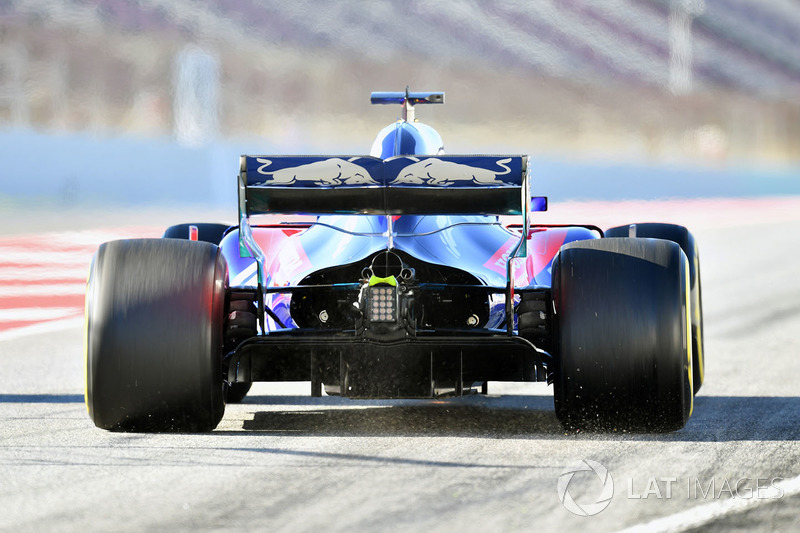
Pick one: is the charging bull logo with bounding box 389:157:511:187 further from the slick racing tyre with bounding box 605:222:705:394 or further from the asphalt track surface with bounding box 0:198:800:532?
the slick racing tyre with bounding box 605:222:705:394

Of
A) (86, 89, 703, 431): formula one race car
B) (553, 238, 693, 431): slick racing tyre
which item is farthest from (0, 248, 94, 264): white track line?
(553, 238, 693, 431): slick racing tyre

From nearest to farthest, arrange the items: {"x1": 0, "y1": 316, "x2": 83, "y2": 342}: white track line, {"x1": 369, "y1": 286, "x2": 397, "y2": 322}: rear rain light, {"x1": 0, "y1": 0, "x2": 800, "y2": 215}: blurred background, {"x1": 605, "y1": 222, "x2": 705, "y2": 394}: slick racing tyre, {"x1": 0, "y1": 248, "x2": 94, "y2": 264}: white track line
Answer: {"x1": 369, "y1": 286, "x2": 397, "y2": 322}: rear rain light < {"x1": 605, "y1": 222, "x2": 705, "y2": 394}: slick racing tyre < {"x1": 0, "y1": 316, "x2": 83, "y2": 342}: white track line < {"x1": 0, "y1": 248, "x2": 94, "y2": 264}: white track line < {"x1": 0, "y1": 0, "x2": 800, "y2": 215}: blurred background

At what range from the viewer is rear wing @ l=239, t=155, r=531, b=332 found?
7.87m

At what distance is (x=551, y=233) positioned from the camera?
31.9 ft

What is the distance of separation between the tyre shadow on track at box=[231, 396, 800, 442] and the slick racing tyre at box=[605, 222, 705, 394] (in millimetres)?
326

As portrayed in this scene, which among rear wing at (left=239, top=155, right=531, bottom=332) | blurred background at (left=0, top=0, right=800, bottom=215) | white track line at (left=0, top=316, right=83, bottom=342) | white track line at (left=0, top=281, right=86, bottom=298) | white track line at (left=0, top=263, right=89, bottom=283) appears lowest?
white track line at (left=0, top=316, right=83, bottom=342)

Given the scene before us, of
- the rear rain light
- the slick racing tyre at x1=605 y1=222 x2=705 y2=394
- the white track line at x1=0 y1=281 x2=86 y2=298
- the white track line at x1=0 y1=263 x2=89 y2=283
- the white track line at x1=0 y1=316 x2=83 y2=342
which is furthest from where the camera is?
the white track line at x1=0 y1=263 x2=89 y2=283

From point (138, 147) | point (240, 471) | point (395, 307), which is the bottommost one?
point (240, 471)

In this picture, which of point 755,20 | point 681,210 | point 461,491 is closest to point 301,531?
point 461,491

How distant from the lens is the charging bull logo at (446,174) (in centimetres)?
788

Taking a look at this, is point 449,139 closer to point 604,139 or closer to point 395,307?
point 604,139

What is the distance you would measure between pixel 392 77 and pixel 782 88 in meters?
7.57

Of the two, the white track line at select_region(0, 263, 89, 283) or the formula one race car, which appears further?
the white track line at select_region(0, 263, 89, 283)

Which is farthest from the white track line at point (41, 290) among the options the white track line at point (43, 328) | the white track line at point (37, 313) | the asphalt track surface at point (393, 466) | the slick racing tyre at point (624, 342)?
the slick racing tyre at point (624, 342)
